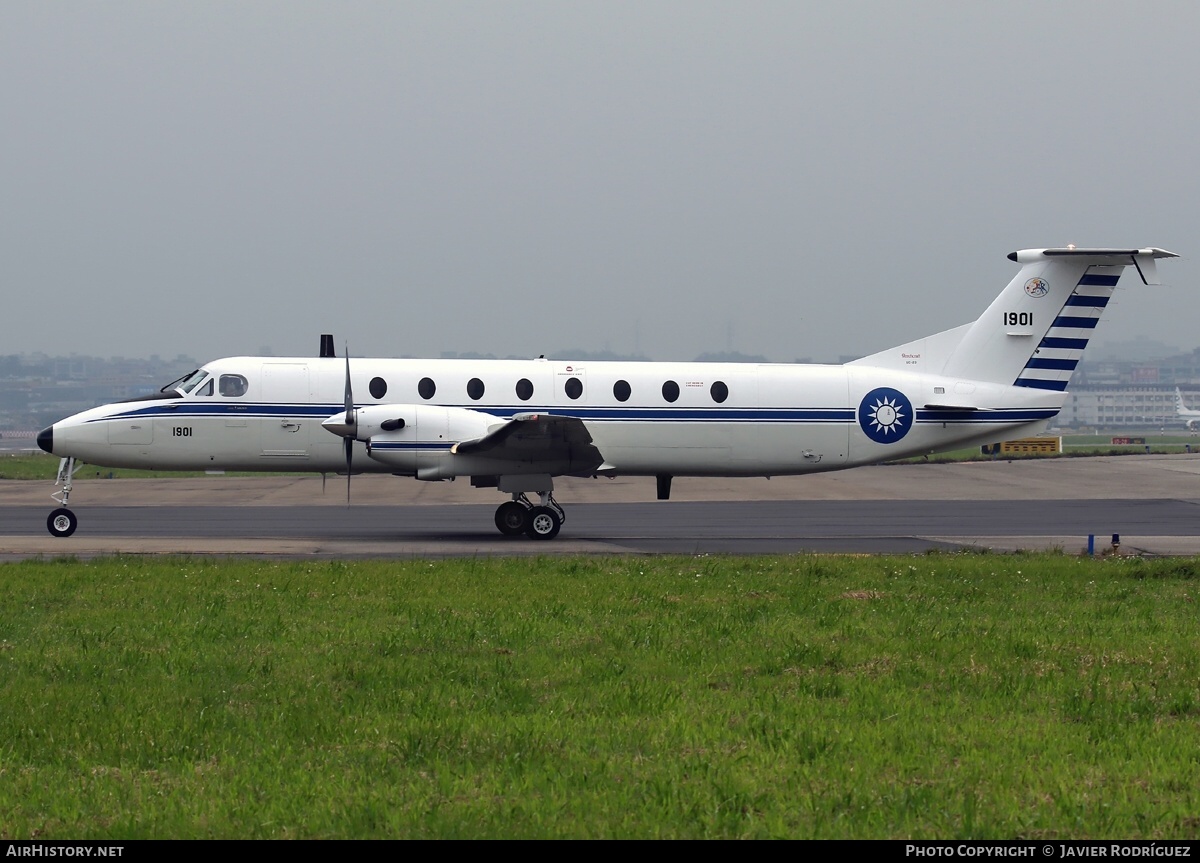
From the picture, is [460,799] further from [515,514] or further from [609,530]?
[609,530]

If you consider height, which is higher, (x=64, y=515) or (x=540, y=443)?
(x=540, y=443)

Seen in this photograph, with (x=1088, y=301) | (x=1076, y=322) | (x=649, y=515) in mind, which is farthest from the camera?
(x=649, y=515)

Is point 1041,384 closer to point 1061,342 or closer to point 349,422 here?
point 1061,342

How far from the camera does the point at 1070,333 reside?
2367 cm

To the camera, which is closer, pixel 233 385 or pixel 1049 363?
pixel 233 385

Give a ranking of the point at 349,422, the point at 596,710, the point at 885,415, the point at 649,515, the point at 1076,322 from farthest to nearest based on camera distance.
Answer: the point at 649,515 → the point at 1076,322 → the point at 885,415 → the point at 349,422 → the point at 596,710

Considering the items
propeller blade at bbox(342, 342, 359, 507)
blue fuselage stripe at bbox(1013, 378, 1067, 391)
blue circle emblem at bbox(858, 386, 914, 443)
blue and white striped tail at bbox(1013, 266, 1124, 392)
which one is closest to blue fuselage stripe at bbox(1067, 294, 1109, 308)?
blue and white striped tail at bbox(1013, 266, 1124, 392)

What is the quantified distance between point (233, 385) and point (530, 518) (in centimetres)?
594

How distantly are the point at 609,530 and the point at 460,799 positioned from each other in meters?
18.6

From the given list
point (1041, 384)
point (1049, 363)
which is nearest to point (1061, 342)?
point (1049, 363)

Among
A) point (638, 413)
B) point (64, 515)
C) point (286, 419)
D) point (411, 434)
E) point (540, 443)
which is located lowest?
point (64, 515)

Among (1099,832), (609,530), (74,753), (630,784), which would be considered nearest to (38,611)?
(74,753)

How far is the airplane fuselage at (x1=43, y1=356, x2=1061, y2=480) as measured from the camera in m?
22.0
